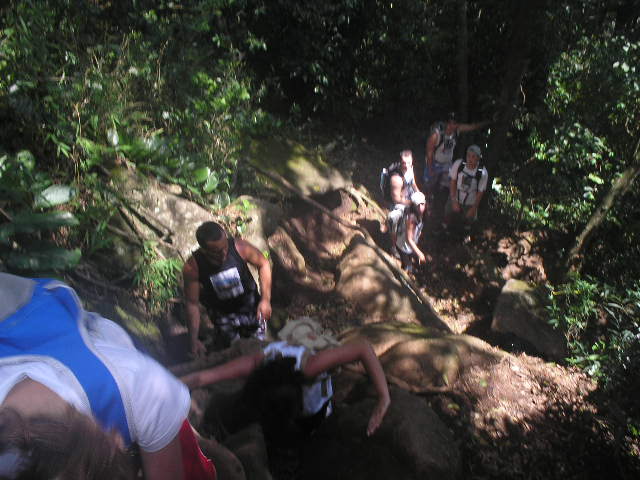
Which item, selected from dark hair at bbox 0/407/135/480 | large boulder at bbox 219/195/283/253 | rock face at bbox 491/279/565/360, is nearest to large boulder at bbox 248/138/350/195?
large boulder at bbox 219/195/283/253

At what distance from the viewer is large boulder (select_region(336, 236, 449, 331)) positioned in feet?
17.7

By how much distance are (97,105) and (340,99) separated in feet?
18.7

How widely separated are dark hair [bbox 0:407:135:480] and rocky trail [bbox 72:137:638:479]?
127 cm

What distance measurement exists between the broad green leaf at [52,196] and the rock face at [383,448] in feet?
8.52

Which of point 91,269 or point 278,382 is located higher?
point 278,382

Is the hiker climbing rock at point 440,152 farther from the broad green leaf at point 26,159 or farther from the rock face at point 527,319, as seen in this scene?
the broad green leaf at point 26,159

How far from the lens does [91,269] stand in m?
3.70

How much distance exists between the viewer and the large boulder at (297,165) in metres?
6.91

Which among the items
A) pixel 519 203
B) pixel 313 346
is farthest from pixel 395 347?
pixel 519 203

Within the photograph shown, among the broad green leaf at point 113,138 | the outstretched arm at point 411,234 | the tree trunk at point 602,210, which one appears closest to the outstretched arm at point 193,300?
the broad green leaf at point 113,138

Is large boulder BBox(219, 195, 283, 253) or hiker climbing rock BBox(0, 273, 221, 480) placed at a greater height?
hiker climbing rock BBox(0, 273, 221, 480)

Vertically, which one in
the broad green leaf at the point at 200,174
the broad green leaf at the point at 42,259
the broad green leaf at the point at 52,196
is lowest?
the broad green leaf at the point at 200,174

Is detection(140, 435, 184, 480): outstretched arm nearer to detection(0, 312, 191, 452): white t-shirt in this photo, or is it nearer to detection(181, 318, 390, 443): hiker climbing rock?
detection(0, 312, 191, 452): white t-shirt

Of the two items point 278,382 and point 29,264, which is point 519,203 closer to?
point 278,382
